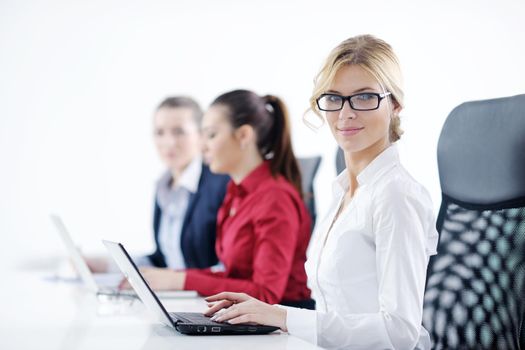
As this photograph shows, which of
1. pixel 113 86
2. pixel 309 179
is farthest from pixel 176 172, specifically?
pixel 309 179

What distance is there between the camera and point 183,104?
442 cm

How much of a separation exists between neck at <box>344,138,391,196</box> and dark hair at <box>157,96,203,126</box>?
273 centimetres

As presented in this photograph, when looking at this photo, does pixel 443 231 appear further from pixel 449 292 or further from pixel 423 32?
pixel 423 32

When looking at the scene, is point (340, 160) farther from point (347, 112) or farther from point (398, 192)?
point (398, 192)

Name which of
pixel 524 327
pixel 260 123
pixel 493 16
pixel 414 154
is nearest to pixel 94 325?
pixel 524 327

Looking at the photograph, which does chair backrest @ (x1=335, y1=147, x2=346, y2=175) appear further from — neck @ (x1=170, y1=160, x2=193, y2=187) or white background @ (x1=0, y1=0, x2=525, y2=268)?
white background @ (x1=0, y1=0, x2=525, y2=268)

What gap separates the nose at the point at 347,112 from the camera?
1676mm

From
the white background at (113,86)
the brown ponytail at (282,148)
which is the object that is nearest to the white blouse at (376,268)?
the brown ponytail at (282,148)

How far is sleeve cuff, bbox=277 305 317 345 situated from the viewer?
58.3 inches

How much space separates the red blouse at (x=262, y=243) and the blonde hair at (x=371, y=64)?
2.41 feet

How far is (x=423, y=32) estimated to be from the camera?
152 inches

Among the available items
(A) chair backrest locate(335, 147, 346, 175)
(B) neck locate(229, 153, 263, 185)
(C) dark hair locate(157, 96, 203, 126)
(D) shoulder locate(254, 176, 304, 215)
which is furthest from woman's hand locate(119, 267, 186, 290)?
(C) dark hair locate(157, 96, 203, 126)

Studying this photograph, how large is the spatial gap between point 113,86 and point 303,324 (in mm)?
3770

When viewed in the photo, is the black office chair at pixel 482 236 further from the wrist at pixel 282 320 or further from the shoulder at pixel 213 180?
the shoulder at pixel 213 180
